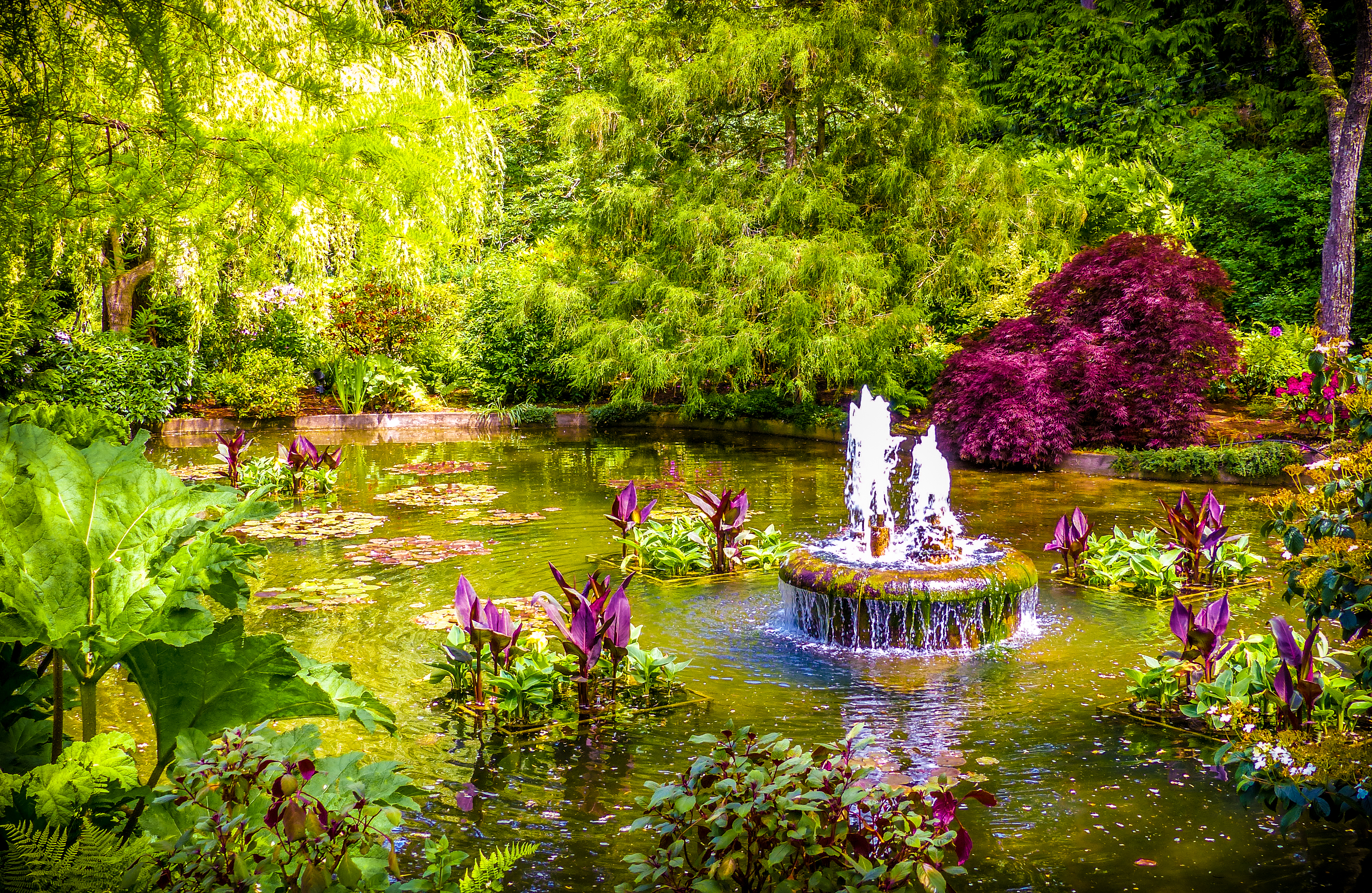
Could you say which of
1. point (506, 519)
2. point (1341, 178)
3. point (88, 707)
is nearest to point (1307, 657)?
point (88, 707)

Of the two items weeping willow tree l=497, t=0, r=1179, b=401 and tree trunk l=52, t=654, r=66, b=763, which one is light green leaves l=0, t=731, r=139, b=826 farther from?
weeping willow tree l=497, t=0, r=1179, b=401

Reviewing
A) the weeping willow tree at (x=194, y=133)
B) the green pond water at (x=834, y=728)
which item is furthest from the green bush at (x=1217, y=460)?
the weeping willow tree at (x=194, y=133)

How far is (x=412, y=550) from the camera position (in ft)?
26.3

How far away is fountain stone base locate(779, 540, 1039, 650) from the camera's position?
19.0 feet

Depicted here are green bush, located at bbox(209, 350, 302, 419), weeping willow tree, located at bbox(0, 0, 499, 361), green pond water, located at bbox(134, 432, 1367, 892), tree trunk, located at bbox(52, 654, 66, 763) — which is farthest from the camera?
green bush, located at bbox(209, 350, 302, 419)

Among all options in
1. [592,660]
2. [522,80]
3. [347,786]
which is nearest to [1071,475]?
[592,660]

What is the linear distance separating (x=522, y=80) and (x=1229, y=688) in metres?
25.3

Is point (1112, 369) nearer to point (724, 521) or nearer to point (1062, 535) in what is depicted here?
point (1062, 535)

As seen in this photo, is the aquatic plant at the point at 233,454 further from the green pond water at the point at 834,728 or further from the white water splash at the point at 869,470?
the white water splash at the point at 869,470

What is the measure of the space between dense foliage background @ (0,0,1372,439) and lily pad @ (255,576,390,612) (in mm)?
2057

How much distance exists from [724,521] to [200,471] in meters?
7.14

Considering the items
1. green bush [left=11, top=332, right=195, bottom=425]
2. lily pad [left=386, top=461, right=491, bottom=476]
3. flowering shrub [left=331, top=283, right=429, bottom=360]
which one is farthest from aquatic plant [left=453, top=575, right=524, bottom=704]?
flowering shrub [left=331, top=283, right=429, bottom=360]

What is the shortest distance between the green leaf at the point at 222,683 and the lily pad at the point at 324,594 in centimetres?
435

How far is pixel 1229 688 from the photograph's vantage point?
432 cm
